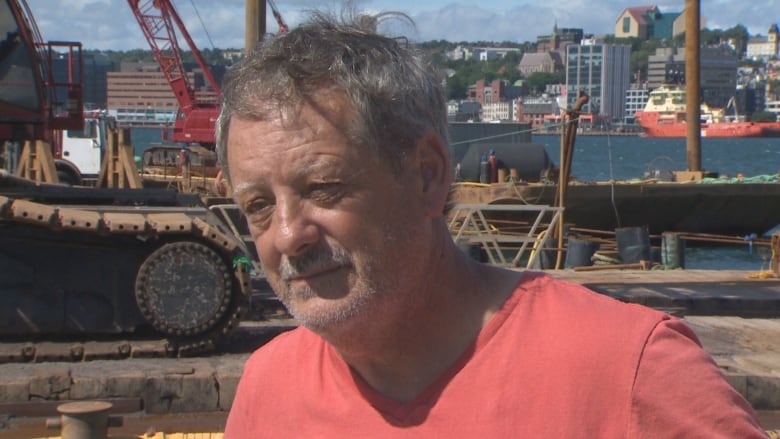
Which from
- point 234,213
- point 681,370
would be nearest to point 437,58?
point 681,370

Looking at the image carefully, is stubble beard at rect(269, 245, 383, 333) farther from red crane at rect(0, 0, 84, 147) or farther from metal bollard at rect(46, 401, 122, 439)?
red crane at rect(0, 0, 84, 147)

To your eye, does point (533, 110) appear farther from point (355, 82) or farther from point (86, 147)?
point (355, 82)

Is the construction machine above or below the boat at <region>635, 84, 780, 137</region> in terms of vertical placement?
below

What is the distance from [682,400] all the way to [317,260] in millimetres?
601

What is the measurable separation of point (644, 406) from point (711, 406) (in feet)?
0.31

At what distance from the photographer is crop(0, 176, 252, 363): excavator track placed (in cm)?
777

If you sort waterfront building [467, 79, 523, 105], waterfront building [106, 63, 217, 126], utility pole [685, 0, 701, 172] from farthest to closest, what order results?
1. waterfront building [467, 79, 523, 105]
2. waterfront building [106, 63, 217, 126]
3. utility pole [685, 0, 701, 172]

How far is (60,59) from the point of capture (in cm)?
1367

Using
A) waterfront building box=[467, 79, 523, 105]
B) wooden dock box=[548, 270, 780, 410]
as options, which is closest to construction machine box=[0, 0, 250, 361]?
wooden dock box=[548, 270, 780, 410]

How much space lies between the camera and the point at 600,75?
16250 centimetres

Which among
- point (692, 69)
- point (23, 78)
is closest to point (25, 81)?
point (23, 78)

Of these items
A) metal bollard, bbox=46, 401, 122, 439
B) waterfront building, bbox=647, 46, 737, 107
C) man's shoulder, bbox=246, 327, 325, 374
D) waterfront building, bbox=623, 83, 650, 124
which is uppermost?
waterfront building, bbox=647, 46, 737, 107

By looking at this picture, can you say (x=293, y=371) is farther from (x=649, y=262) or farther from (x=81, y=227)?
(x=649, y=262)

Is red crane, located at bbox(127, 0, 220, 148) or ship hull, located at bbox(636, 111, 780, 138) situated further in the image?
ship hull, located at bbox(636, 111, 780, 138)
